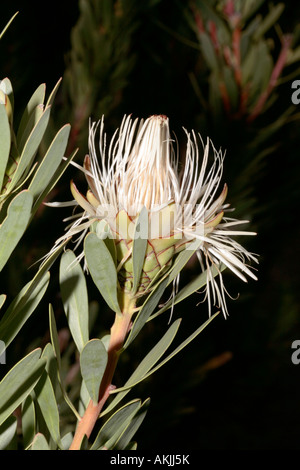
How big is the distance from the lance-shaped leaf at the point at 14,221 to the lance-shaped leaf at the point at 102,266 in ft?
0.08

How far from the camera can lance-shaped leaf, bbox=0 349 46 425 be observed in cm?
22

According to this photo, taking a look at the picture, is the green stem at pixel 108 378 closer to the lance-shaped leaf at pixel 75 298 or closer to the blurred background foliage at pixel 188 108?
the lance-shaped leaf at pixel 75 298

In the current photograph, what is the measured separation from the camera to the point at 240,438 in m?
1.38

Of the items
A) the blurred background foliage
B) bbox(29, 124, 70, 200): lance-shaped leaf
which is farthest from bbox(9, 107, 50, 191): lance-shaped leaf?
the blurred background foliage

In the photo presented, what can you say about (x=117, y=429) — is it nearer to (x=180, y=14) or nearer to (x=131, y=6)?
(x=131, y=6)

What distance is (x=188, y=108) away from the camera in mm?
760

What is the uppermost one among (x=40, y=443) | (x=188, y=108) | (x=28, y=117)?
(x=188, y=108)

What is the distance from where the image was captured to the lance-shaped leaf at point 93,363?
0.22 metres

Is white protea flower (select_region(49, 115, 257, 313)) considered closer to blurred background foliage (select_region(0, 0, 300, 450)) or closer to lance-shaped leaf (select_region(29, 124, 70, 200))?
lance-shaped leaf (select_region(29, 124, 70, 200))

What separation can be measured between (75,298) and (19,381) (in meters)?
0.05

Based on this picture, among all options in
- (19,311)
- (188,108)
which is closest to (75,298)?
(19,311)

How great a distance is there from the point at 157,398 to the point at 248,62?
0.39 meters

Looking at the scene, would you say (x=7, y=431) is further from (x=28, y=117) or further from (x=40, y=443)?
(x=28, y=117)

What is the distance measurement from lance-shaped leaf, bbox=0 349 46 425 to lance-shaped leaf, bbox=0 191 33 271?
0.04m
